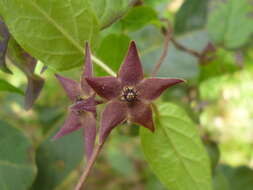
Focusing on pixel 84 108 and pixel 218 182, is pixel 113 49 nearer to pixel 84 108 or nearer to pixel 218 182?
pixel 84 108

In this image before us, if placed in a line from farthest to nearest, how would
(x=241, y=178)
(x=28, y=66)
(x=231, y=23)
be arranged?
(x=241, y=178) < (x=231, y=23) < (x=28, y=66)

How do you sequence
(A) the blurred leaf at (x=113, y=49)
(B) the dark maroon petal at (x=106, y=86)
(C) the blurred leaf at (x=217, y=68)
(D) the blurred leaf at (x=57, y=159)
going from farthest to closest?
(C) the blurred leaf at (x=217, y=68), (D) the blurred leaf at (x=57, y=159), (A) the blurred leaf at (x=113, y=49), (B) the dark maroon petal at (x=106, y=86)

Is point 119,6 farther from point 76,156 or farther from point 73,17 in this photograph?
point 76,156

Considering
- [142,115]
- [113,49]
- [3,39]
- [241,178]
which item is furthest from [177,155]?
[241,178]

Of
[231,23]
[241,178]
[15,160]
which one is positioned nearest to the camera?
[15,160]

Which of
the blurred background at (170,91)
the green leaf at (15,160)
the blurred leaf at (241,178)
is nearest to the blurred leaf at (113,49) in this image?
the blurred background at (170,91)

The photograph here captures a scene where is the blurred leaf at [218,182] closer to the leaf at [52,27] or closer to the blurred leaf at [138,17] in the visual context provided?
the blurred leaf at [138,17]

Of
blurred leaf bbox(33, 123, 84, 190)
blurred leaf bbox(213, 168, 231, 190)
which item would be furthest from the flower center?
blurred leaf bbox(213, 168, 231, 190)
